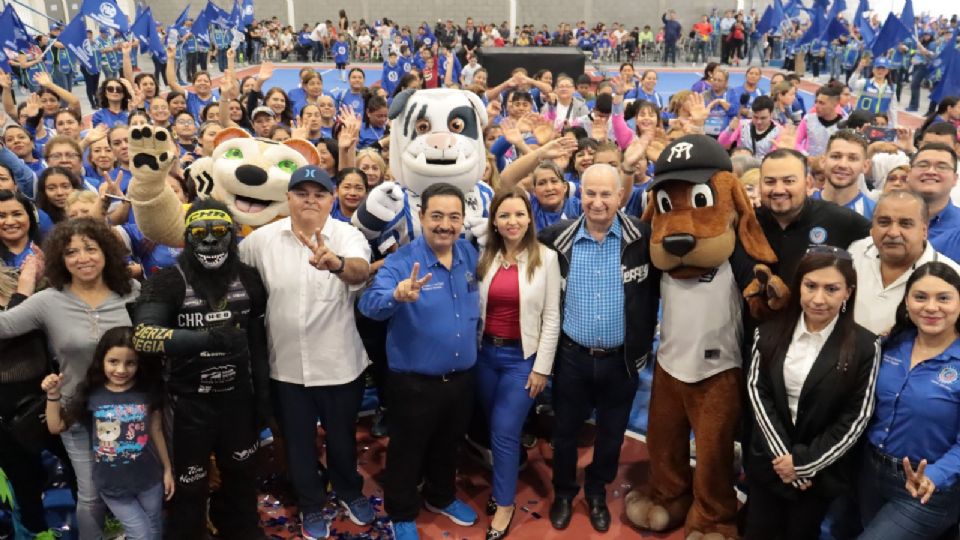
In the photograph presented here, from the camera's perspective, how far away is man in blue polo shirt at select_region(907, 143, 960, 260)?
374cm

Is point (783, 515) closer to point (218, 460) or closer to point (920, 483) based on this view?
point (920, 483)

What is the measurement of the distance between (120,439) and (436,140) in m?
2.15

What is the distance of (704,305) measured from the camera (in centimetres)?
334

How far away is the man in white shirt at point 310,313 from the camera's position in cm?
342

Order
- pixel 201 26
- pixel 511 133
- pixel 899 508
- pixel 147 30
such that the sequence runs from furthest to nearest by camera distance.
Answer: pixel 201 26 → pixel 147 30 → pixel 511 133 → pixel 899 508

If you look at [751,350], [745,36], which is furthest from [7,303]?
[745,36]

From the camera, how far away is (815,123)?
7207 millimetres

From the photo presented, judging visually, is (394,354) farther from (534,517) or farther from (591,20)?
(591,20)

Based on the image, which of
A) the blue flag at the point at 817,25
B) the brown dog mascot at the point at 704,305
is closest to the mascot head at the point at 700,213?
the brown dog mascot at the point at 704,305

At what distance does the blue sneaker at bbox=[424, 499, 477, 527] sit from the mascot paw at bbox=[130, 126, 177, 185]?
7.49 feet

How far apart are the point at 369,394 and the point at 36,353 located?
2411 millimetres

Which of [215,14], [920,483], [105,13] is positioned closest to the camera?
[920,483]

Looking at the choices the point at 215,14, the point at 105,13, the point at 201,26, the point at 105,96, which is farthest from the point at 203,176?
the point at 215,14

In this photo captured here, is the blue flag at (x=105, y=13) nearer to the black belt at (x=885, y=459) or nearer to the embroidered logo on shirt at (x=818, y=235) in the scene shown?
the embroidered logo on shirt at (x=818, y=235)
